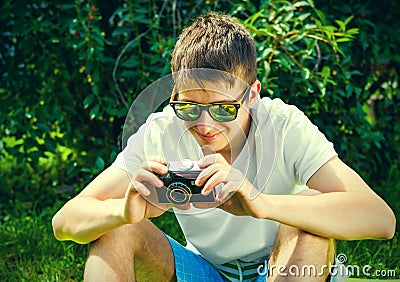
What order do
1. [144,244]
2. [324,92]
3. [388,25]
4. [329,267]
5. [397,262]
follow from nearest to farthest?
[329,267]
[144,244]
[397,262]
[324,92]
[388,25]

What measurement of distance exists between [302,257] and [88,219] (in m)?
0.66

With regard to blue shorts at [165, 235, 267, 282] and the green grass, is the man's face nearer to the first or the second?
blue shorts at [165, 235, 267, 282]

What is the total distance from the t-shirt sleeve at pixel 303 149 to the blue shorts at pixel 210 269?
34 cm

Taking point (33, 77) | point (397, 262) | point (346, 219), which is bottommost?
point (397, 262)

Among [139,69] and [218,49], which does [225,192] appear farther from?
[139,69]

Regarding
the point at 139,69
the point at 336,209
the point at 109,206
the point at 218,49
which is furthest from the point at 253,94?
the point at 139,69

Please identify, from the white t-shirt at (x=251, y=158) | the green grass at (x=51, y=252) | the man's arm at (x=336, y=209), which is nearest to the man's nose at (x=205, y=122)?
the white t-shirt at (x=251, y=158)

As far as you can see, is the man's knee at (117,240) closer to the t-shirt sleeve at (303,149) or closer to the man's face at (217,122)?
the man's face at (217,122)

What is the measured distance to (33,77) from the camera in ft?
13.7

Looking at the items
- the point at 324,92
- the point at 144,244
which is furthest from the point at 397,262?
the point at 144,244

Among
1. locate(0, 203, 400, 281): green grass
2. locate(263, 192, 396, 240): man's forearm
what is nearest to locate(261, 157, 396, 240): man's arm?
locate(263, 192, 396, 240): man's forearm

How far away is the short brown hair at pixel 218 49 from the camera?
238 cm

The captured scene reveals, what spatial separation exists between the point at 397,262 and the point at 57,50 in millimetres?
2079

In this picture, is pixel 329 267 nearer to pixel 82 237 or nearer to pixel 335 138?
pixel 82 237
